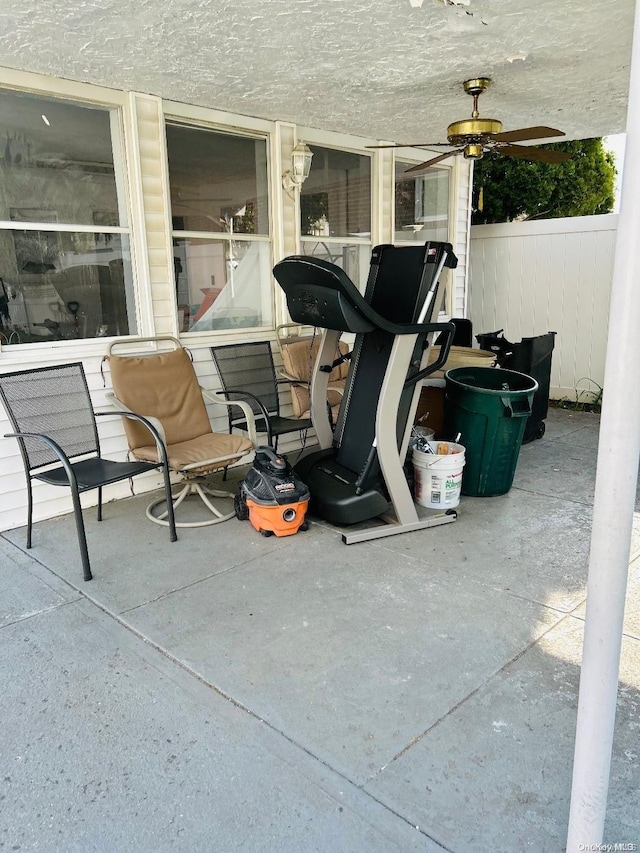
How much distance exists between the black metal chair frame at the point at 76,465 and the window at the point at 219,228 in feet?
3.67

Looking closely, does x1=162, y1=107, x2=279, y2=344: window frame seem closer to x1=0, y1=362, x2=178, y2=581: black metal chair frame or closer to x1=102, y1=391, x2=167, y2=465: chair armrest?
x1=102, y1=391, x2=167, y2=465: chair armrest

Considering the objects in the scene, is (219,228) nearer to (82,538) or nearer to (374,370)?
(374,370)

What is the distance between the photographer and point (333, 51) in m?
3.19

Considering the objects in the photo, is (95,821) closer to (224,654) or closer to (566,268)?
(224,654)

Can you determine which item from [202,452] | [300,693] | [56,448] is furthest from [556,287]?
[300,693]

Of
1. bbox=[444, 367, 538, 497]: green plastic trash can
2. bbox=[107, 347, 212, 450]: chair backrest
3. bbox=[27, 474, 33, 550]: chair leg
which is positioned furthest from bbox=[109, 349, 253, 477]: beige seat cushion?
bbox=[444, 367, 538, 497]: green plastic trash can

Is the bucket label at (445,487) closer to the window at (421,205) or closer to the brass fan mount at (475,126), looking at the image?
the brass fan mount at (475,126)

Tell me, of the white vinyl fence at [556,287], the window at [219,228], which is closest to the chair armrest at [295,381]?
the window at [219,228]

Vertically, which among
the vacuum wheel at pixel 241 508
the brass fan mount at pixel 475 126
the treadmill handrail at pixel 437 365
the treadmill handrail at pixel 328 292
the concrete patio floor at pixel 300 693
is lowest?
the concrete patio floor at pixel 300 693

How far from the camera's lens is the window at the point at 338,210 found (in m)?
4.99

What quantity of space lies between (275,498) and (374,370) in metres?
0.98

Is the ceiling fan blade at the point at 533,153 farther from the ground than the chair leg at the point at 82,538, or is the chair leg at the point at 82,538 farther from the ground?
the ceiling fan blade at the point at 533,153

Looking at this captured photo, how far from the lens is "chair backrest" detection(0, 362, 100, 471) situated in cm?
315

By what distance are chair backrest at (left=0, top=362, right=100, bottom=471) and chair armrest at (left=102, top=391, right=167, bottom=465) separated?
14 cm
